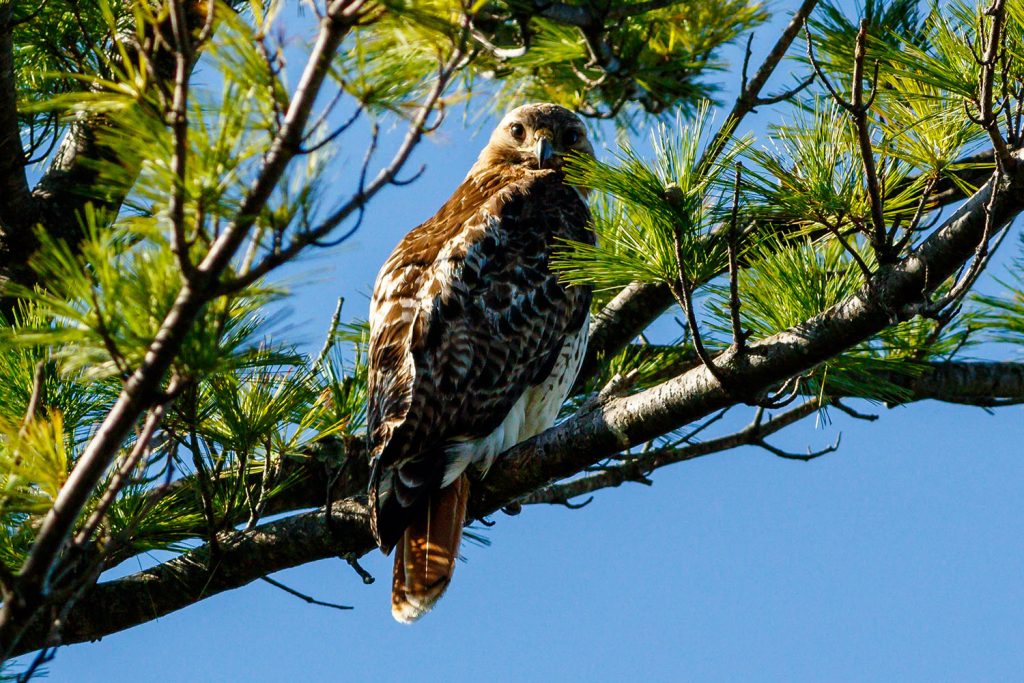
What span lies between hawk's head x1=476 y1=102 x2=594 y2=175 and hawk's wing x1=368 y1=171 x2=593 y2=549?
0.58 metres

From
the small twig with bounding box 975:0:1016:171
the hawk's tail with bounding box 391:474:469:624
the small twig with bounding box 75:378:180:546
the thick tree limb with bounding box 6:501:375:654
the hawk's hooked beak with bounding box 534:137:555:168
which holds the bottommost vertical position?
the small twig with bounding box 75:378:180:546

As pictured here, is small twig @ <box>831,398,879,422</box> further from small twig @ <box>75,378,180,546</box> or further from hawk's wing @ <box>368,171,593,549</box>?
small twig @ <box>75,378,180,546</box>

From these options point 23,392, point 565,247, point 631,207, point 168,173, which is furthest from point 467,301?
point 168,173

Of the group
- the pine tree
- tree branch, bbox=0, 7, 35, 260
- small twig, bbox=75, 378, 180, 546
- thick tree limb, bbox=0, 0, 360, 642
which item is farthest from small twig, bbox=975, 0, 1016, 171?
tree branch, bbox=0, 7, 35, 260

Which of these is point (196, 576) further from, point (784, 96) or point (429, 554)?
Result: point (784, 96)

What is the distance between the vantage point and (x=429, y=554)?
3.28 meters

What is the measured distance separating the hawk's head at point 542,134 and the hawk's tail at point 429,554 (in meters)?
1.67

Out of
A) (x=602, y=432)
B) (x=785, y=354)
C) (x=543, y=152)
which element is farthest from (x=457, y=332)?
(x=785, y=354)

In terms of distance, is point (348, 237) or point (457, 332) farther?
point (457, 332)

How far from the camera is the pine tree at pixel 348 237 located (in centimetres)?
169

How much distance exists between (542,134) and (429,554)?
79.1 inches

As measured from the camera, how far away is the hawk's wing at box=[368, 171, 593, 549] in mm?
3320

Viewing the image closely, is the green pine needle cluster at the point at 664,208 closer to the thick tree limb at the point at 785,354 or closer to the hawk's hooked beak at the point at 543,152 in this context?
the thick tree limb at the point at 785,354

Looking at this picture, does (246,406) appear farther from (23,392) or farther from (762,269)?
(762,269)
